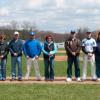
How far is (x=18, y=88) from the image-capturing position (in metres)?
13.5

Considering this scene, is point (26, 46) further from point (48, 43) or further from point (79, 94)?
point (79, 94)

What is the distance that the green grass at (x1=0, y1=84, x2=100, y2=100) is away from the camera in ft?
38.0

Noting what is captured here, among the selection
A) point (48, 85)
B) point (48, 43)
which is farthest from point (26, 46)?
point (48, 85)

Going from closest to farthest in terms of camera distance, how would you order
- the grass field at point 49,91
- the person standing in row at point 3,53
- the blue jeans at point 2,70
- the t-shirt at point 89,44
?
the grass field at point 49,91 < the t-shirt at point 89,44 < the person standing in row at point 3,53 < the blue jeans at point 2,70

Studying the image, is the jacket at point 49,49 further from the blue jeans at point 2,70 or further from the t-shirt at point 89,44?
the blue jeans at point 2,70

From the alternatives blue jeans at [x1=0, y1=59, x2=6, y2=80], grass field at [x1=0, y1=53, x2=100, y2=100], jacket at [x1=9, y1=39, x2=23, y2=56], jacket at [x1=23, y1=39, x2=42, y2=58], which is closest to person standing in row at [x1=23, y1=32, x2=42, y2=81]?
jacket at [x1=23, y1=39, x2=42, y2=58]

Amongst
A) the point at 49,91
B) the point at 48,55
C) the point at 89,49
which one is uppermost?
the point at 89,49

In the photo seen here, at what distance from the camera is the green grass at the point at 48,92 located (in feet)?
38.0

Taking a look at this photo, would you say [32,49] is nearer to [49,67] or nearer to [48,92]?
Result: [49,67]

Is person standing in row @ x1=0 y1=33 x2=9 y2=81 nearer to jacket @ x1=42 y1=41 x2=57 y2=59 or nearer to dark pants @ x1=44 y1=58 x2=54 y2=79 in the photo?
jacket @ x1=42 y1=41 x2=57 y2=59

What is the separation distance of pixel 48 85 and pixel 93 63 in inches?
103

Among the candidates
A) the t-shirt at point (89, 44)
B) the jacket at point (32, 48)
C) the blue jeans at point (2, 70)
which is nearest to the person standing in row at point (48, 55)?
the jacket at point (32, 48)

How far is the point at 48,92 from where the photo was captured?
12.6 metres

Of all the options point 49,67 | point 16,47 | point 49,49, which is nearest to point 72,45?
point 49,49
